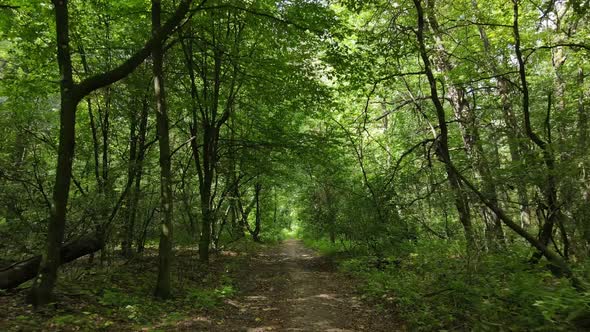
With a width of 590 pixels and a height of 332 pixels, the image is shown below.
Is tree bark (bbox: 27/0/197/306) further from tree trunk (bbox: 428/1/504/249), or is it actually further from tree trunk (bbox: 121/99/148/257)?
tree trunk (bbox: 428/1/504/249)

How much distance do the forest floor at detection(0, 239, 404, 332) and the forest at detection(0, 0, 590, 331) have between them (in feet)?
0.19

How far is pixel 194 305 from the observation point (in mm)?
8312

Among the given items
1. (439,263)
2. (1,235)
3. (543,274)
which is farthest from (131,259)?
(543,274)

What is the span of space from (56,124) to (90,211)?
6877mm

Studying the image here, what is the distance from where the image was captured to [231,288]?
1009 centimetres

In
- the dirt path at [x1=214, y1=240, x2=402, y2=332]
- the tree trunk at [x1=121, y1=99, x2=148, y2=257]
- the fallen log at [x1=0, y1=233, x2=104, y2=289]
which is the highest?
the tree trunk at [x1=121, y1=99, x2=148, y2=257]

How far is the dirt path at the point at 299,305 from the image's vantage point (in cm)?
732

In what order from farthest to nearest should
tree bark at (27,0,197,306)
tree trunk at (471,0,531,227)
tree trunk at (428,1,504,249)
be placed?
tree trunk at (428,1,504,249) → tree trunk at (471,0,531,227) → tree bark at (27,0,197,306)

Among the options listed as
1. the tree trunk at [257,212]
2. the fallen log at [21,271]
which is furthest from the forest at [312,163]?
the tree trunk at [257,212]

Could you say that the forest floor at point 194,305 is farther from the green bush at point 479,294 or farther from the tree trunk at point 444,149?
the tree trunk at point 444,149

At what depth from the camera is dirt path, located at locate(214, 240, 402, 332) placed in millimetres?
7320

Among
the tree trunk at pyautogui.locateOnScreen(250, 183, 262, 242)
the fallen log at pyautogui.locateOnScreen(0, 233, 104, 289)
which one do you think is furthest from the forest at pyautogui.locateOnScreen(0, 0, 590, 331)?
the tree trunk at pyautogui.locateOnScreen(250, 183, 262, 242)

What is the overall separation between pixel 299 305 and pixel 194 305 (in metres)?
2.56

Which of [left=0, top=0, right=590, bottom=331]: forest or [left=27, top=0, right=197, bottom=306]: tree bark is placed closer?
[left=27, top=0, right=197, bottom=306]: tree bark
